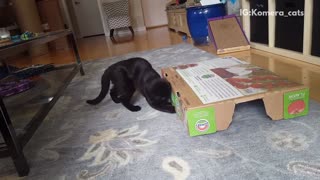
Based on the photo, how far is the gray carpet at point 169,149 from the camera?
68cm

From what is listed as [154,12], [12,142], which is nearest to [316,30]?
[12,142]

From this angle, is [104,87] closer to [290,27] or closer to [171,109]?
[171,109]

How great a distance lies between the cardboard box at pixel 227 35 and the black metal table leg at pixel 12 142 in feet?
5.30

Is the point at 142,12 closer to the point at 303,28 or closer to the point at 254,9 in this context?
the point at 254,9

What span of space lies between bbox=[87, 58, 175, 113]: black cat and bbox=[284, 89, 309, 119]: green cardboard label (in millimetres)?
442

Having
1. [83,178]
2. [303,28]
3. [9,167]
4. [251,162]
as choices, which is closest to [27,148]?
[9,167]

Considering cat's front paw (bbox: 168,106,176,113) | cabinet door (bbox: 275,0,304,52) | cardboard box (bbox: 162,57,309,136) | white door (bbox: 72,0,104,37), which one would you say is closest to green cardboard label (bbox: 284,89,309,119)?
cardboard box (bbox: 162,57,309,136)

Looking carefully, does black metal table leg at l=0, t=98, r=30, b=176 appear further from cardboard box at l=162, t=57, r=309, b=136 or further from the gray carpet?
cardboard box at l=162, t=57, r=309, b=136

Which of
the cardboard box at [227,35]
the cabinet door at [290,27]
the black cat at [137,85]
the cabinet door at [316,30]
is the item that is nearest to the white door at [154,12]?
the cardboard box at [227,35]

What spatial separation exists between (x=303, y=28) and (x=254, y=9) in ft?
1.87

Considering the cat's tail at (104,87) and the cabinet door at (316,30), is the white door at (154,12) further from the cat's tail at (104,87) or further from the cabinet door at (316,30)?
the cat's tail at (104,87)

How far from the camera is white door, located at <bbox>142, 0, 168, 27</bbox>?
566cm

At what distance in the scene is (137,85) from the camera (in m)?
1.24

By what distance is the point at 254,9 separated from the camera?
194 centimetres
